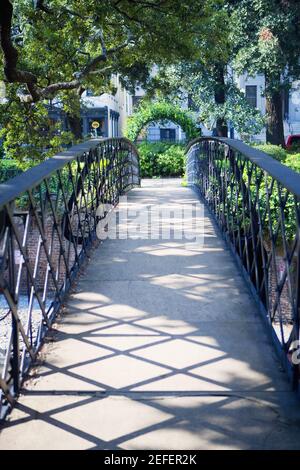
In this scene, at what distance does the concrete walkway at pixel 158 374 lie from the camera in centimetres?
312

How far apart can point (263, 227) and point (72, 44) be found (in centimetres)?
1032

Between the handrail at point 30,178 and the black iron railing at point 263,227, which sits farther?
the black iron railing at point 263,227

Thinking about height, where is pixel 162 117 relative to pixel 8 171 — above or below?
above

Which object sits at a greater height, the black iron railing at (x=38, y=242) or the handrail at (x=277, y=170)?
the handrail at (x=277, y=170)

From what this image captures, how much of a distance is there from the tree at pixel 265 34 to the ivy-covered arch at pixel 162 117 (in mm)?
5583

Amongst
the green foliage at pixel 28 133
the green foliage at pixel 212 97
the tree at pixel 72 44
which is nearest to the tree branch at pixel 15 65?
the tree at pixel 72 44

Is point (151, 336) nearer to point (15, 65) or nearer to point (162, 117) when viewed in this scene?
point (15, 65)

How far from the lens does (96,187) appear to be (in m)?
7.87

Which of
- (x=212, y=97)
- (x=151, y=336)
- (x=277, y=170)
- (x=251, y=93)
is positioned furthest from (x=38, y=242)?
(x=251, y=93)

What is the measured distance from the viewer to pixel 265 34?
21281 mm

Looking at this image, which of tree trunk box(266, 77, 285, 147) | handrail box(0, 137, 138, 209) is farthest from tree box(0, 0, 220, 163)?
tree trunk box(266, 77, 285, 147)

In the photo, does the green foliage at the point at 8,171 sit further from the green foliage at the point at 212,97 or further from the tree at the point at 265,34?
the tree at the point at 265,34

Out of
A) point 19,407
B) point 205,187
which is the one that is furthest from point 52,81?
point 19,407
